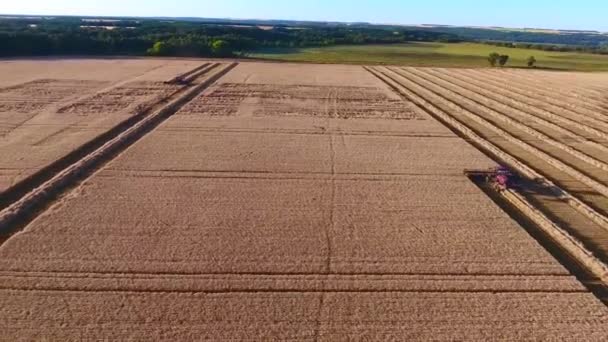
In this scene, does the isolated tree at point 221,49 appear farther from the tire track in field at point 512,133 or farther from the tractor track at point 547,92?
the tire track in field at point 512,133

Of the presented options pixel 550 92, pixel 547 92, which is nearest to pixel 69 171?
pixel 547 92

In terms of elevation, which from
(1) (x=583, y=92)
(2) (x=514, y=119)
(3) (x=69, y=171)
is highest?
(1) (x=583, y=92)

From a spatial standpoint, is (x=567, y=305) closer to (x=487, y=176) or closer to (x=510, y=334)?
(x=510, y=334)

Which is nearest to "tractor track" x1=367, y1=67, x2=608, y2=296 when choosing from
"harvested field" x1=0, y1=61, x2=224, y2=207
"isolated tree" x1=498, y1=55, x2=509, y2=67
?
"harvested field" x1=0, y1=61, x2=224, y2=207

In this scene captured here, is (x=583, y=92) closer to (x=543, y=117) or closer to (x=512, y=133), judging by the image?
(x=543, y=117)

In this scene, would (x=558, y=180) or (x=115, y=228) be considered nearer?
(x=115, y=228)

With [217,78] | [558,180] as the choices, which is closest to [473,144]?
[558,180]

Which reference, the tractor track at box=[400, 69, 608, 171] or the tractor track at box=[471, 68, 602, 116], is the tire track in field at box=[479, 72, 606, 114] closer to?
the tractor track at box=[471, 68, 602, 116]
